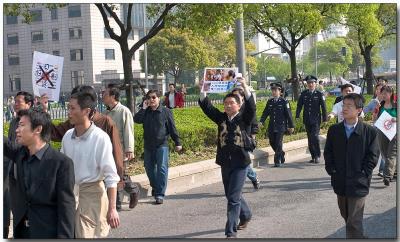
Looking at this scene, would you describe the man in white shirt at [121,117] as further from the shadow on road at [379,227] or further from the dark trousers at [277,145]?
the dark trousers at [277,145]

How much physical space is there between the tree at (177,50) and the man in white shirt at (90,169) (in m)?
53.8

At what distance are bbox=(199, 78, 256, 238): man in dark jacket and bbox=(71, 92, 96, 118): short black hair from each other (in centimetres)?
209

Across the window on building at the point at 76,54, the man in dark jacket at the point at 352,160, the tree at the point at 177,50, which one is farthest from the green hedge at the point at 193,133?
the window on building at the point at 76,54

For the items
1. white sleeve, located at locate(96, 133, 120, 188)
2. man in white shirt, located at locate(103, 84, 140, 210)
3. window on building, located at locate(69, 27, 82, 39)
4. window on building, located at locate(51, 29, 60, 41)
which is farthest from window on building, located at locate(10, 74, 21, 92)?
white sleeve, located at locate(96, 133, 120, 188)

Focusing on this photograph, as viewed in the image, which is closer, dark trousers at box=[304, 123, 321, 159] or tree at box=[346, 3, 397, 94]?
dark trousers at box=[304, 123, 321, 159]

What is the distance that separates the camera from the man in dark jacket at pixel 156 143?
28.4 ft

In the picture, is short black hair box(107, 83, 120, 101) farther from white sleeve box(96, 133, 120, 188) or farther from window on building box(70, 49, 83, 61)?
window on building box(70, 49, 83, 61)

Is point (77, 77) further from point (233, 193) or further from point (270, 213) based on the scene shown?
point (233, 193)

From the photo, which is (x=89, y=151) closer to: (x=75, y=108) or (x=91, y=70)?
(x=75, y=108)

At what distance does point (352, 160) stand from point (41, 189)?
2.98m

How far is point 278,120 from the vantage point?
39.5ft

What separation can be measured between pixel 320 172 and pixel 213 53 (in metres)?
53.2

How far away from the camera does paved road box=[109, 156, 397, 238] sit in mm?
6914

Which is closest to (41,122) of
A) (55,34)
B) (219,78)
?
(219,78)
